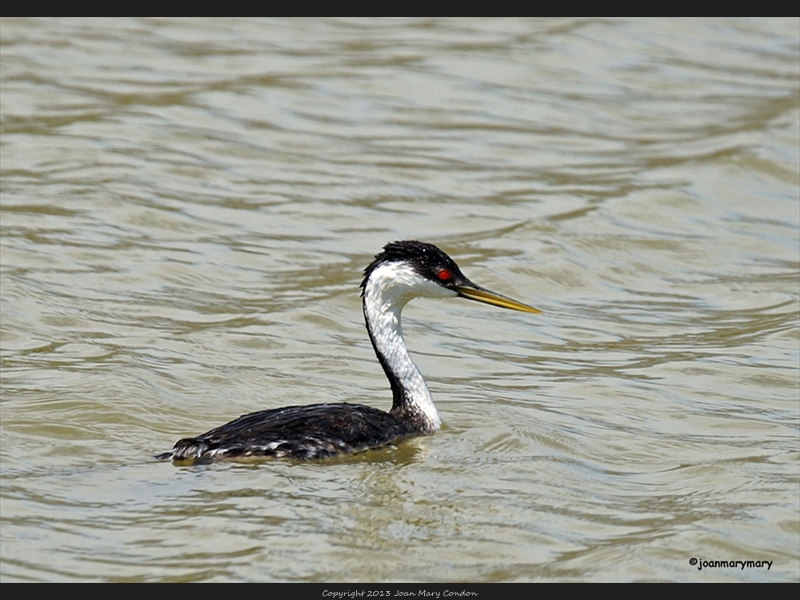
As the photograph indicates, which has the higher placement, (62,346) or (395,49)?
(395,49)

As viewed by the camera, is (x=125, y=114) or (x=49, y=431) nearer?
(x=49, y=431)

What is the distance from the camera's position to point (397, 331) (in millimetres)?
9352

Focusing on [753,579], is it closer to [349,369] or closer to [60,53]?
[349,369]

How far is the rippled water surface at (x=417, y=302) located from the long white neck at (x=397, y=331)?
354mm

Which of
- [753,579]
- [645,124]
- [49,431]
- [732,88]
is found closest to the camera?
[753,579]

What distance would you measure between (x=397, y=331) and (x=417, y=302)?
301 centimetres

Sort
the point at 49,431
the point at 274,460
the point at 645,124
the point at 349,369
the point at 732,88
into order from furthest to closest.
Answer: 1. the point at 732,88
2. the point at 645,124
3. the point at 349,369
4. the point at 49,431
5. the point at 274,460

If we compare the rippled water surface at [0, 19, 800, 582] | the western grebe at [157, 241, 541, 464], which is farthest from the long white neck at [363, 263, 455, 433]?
the rippled water surface at [0, 19, 800, 582]

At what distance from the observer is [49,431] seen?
889 cm

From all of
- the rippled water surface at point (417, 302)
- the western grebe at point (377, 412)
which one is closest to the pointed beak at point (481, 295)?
the western grebe at point (377, 412)

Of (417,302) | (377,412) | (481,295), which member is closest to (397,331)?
(481,295)

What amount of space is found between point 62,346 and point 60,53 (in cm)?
854

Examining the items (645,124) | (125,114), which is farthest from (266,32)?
(645,124)

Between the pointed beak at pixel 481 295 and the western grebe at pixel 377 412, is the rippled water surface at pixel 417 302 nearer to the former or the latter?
the western grebe at pixel 377 412
